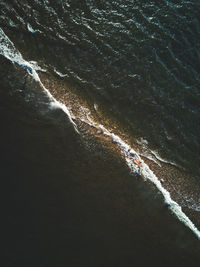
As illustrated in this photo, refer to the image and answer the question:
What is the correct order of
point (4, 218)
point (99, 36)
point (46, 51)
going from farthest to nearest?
point (99, 36) < point (46, 51) < point (4, 218)

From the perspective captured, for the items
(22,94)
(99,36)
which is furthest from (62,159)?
(99,36)

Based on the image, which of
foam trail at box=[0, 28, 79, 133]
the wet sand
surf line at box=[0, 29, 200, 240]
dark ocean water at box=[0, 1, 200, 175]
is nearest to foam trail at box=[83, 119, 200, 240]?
surf line at box=[0, 29, 200, 240]

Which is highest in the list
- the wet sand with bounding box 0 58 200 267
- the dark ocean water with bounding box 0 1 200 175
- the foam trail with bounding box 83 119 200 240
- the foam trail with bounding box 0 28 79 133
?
the dark ocean water with bounding box 0 1 200 175

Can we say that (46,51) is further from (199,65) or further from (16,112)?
(199,65)

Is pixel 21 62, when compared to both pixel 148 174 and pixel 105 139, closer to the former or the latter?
pixel 105 139

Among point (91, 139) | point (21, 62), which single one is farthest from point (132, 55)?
point (21, 62)

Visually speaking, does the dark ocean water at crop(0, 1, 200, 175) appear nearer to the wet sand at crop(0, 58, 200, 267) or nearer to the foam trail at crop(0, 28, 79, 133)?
the foam trail at crop(0, 28, 79, 133)

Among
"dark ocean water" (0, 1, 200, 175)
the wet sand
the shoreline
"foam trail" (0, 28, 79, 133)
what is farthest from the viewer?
"dark ocean water" (0, 1, 200, 175)
